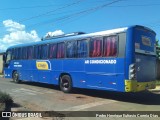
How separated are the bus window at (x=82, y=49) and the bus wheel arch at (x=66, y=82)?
158cm

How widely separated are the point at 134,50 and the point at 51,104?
164 inches

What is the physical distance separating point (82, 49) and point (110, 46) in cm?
224

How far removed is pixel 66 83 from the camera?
54.8 ft

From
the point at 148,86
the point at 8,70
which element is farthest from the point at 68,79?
the point at 8,70

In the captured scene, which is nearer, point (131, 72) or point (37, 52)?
point (131, 72)

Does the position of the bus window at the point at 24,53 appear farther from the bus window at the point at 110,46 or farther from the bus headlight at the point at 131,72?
the bus headlight at the point at 131,72

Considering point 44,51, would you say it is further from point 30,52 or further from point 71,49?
point 71,49

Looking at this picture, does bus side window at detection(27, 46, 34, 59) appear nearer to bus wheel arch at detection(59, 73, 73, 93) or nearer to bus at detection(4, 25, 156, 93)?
bus at detection(4, 25, 156, 93)

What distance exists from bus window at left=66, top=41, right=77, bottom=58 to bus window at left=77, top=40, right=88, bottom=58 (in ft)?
1.17

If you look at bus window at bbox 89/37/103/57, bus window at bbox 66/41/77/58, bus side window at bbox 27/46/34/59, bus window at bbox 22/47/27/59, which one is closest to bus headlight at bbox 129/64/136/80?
bus window at bbox 89/37/103/57

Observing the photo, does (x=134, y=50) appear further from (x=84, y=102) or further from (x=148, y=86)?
(x=84, y=102)

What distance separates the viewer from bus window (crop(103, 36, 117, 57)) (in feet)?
43.8

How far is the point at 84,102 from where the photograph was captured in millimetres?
13047

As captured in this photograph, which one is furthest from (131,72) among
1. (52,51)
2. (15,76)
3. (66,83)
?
(15,76)
